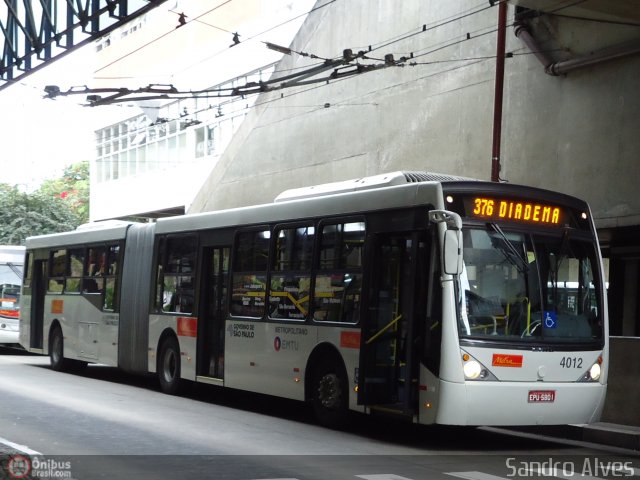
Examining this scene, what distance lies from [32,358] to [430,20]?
505 inches

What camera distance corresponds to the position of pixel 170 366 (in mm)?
17266

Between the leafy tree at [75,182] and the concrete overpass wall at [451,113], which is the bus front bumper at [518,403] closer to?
the concrete overpass wall at [451,113]

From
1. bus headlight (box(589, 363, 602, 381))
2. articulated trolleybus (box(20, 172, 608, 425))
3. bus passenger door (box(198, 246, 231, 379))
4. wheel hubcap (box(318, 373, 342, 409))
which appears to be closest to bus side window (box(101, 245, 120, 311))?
bus passenger door (box(198, 246, 231, 379))

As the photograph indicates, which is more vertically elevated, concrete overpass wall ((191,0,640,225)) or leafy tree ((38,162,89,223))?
leafy tree ((38,162,89,223))

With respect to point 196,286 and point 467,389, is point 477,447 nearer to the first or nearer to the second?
point 467,389

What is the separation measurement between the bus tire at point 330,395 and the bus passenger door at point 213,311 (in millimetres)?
2748

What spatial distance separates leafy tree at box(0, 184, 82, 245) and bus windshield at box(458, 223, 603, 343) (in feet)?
145

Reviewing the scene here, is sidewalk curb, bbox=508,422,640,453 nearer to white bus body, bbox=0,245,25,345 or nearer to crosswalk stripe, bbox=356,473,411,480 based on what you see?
crosswalk stripe, bbox=356,473,411,480

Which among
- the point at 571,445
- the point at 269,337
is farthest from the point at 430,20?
the point at 571,445

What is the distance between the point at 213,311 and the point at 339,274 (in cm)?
376

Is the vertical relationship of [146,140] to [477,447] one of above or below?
above

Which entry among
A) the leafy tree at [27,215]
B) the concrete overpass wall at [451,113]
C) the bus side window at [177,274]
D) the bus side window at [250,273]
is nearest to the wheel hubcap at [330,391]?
the bus side window at [250,273]

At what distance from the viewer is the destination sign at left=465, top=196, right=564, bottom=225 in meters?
11.5

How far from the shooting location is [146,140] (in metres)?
42.0
